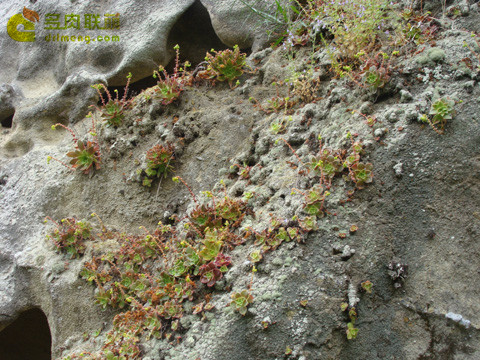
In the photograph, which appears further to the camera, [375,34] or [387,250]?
[375,34]

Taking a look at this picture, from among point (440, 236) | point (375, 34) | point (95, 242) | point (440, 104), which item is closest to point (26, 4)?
point (95, 242)

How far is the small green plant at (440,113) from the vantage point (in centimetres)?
246

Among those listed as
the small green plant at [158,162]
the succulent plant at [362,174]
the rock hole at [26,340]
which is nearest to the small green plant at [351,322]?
the succulent plant at [362,174]

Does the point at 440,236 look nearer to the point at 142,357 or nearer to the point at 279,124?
the point at 279,124

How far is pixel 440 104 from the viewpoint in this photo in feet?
8.13

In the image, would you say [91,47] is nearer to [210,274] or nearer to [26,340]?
[210,274]

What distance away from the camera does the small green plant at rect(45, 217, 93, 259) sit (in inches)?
145

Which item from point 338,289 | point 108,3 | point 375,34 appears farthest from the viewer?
point 108,3

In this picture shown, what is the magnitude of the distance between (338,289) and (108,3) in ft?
15.4

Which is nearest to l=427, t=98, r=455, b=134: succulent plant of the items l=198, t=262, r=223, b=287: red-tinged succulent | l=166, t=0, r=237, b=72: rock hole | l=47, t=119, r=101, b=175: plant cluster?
l=198, t=262, r=223, b=287: red-tinged succulent

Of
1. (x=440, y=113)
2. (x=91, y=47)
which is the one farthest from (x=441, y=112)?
(x=91, y=47)

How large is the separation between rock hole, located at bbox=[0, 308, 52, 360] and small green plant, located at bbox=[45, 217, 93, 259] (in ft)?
5.47

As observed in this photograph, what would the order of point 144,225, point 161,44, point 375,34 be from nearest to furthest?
point 375,34 → point 144,225 → point 161,44

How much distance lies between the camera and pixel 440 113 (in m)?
2.47
